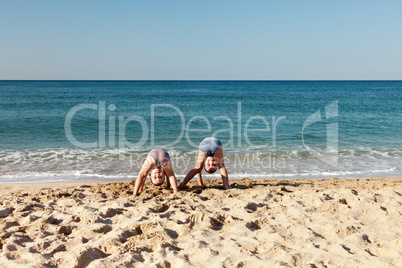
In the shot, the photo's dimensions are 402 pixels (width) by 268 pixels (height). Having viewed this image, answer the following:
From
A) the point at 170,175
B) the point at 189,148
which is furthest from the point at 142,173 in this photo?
the point at 189,148

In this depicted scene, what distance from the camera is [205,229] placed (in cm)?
430

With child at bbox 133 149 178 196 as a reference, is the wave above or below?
below

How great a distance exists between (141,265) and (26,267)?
3.93 ft

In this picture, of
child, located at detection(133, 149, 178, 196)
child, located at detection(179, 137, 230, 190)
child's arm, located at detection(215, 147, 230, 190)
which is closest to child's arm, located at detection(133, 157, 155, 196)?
child, located at detection(133, 149, 178, 196)

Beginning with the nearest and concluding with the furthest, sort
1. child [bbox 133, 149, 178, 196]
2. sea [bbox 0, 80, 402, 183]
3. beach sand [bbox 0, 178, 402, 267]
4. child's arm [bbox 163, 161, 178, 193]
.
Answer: beach sand [bbox 0, 178, 402, 267], child [bbox 133, 149, 178, 196], child's arm [bbox 163, 161, 178, 193], sea [bbox 0, 80, 402, 183]

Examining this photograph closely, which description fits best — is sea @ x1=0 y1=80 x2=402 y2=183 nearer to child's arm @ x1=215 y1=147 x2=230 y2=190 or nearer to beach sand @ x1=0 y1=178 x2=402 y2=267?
child's arm @ x1=215 y1=147 x2=230 y2=190

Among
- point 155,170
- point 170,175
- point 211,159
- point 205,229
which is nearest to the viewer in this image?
point 205,229

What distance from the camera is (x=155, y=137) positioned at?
47.3 ft

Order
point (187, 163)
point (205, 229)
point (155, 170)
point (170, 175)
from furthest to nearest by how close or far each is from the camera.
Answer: point (187, 163)
point (170, 175)
point (155, 170)
point (205, 229)

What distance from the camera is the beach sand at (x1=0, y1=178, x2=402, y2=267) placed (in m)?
3.53

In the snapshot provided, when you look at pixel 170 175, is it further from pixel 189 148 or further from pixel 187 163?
pixel 189 148

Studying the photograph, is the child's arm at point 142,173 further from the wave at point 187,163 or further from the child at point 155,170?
the wave at point 187,163

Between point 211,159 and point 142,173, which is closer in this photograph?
point 142,173

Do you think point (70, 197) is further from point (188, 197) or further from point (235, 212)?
point (235, 212)
